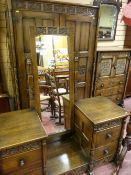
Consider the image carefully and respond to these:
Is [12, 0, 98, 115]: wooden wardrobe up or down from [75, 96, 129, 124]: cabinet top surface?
up

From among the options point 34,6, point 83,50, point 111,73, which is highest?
point 34,6

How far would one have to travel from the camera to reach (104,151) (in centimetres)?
192

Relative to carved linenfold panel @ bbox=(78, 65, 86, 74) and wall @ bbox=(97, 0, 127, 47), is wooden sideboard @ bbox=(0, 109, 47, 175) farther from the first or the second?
wall @ bbox=(97, 0, 127, 47)

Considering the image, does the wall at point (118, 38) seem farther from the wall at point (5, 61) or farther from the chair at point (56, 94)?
the wall at point (5, 61)

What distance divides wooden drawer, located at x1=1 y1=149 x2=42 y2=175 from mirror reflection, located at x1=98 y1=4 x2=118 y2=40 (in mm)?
2358

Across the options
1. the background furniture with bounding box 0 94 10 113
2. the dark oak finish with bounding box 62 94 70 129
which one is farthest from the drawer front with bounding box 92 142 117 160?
the background furniture with bounding box 0 94 10 113

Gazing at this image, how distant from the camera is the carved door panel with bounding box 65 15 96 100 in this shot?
1818 millimetres

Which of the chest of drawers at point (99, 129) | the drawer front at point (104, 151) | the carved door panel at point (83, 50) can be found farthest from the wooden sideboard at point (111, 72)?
the drawer front at point (104, 151)

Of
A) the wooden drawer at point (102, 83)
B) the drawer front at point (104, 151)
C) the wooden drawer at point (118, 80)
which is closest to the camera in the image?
the drawer front at point (104, 151)

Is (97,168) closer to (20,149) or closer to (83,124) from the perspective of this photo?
(83,124)

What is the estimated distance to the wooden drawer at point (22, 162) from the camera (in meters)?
1.42

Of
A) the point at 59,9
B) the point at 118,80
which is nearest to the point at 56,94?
the point at 59,9

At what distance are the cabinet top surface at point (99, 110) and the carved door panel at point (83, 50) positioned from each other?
5.8 inches

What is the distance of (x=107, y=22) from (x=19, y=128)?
2.48m
